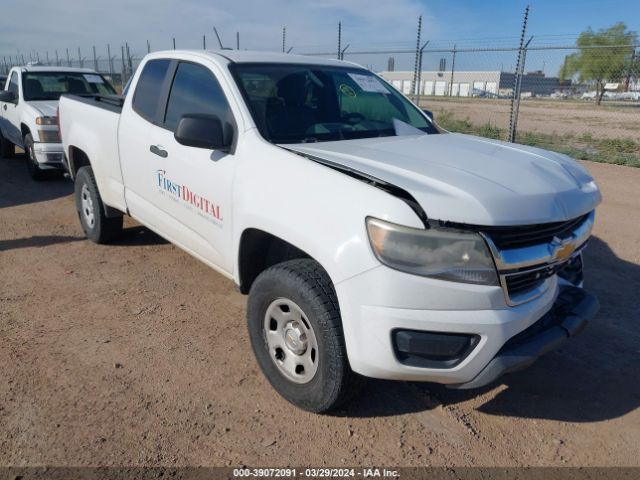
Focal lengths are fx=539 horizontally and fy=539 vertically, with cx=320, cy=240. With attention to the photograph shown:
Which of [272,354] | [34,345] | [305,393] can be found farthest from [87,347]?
[305,393]

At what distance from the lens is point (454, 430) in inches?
111

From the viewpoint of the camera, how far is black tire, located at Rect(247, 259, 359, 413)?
255cm

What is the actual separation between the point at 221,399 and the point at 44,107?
7.05 metres

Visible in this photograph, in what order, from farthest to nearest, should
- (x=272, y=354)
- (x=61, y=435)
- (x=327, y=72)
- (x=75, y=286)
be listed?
(x=75, y=286) → (x=327, y=72) → (x=272, y=354) → (x=61, y=435)

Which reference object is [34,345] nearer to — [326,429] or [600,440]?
[326,429]

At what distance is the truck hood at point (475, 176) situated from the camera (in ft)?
7.71

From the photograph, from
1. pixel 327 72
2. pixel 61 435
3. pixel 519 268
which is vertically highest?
pixel 327 72

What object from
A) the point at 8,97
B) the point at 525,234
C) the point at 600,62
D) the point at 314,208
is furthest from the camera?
the point at 600,62

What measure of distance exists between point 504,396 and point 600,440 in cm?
53

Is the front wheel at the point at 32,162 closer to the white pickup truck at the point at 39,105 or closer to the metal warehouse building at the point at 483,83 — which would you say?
the white pickup truck at the point at 39,105

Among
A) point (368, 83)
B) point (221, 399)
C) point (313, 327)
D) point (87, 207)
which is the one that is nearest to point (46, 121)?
point (87, 207)

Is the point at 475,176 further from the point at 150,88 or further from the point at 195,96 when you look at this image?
the point at 150,88

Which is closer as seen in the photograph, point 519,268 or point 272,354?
point 519,268

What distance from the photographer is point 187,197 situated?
11.9 ft
